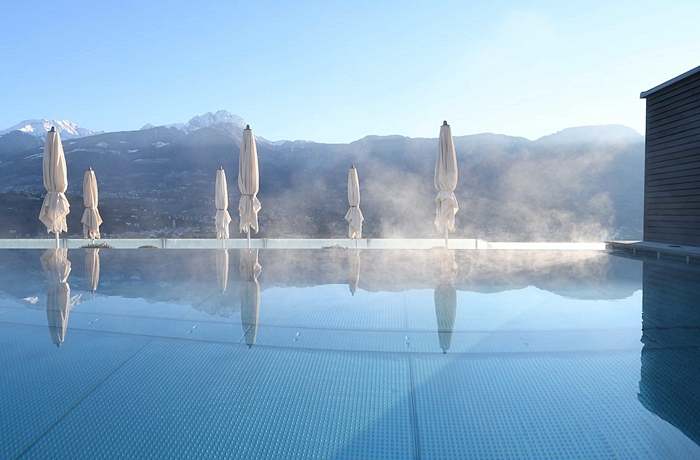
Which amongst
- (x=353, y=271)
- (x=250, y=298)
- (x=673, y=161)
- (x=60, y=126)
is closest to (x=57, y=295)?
(x=250, y=298)

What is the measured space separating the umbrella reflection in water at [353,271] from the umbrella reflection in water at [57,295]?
7.19 feet

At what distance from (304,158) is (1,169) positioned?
30.1m

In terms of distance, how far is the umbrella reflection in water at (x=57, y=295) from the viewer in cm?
265

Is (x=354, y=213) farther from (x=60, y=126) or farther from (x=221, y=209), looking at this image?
(x=60, y=126)

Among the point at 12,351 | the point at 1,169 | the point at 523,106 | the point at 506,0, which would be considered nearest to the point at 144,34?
the point at 506,0

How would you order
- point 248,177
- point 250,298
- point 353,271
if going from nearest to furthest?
point 250,298 < point 353,271 < point 248,177

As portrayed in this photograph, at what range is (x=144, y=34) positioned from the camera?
37.5 ft

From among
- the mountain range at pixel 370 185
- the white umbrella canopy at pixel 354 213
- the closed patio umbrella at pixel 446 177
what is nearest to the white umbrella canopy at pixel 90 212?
the white umbrella canopy at pixel 354 213

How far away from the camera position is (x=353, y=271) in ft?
16.7

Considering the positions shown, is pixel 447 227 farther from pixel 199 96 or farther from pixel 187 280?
pixel 199 96

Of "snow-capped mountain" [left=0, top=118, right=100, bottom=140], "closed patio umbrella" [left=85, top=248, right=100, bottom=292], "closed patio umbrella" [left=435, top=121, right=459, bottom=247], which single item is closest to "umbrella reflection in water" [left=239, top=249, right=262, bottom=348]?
"closed patio umbrella" [left=85, top=248, right=100, bottom=292]

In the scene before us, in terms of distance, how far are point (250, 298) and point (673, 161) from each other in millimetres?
7541

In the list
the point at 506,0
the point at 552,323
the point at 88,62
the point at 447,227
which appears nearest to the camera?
the point at 552,323

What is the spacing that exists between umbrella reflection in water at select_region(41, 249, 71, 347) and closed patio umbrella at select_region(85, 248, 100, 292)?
19cm
